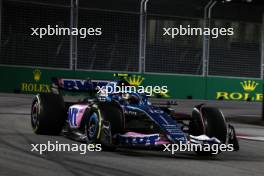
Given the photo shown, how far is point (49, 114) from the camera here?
11211mm

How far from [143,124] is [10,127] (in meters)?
3.74

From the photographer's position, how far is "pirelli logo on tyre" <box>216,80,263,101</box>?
93.5 ft

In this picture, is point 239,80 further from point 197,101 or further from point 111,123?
point 111,123

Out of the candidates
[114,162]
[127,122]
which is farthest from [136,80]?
[114,162]

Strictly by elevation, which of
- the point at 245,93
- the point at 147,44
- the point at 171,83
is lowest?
the point at 245,93

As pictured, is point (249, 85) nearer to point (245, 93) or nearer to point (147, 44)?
point (245, 93)

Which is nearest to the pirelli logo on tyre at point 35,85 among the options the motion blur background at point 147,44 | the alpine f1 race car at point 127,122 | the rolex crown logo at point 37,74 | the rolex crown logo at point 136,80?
the rolex crown logo at point 37,74

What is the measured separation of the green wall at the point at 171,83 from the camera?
2475 centimetres

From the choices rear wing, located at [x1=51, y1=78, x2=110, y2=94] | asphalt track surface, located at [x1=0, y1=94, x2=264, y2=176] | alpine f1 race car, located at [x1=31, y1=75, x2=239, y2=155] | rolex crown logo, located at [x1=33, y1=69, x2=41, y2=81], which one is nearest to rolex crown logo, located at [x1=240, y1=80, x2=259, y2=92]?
rolex crown logo, located at [x1=33, y1=69, x2=41, y2=81]

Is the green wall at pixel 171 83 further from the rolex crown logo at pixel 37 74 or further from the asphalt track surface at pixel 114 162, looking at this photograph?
the asphalt track surface at pixel 114 162

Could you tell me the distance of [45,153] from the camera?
9141 millimetres

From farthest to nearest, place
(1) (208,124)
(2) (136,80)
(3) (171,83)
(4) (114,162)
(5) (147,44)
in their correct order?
1. (3) (171,83)
2. (5) (147,44)
3. (2) (136,80)
4. (1) (208,124)
5. (4) (114,162)

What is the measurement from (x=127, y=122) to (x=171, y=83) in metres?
17.2

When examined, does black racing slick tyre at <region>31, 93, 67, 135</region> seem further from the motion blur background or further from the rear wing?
the motion blur background
